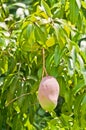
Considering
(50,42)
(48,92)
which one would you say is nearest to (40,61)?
(50,42)

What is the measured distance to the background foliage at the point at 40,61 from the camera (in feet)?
4.18

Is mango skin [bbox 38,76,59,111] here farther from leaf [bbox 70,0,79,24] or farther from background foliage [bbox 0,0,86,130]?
leaf [bbox 70,0,79,24]

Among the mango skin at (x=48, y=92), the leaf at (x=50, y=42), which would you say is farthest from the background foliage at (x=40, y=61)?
the mango skin at (x=48, y=92)

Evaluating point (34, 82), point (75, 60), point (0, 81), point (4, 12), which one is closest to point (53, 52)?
point (75, 60)

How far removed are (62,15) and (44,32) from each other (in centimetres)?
25

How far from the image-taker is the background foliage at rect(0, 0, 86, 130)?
127cm

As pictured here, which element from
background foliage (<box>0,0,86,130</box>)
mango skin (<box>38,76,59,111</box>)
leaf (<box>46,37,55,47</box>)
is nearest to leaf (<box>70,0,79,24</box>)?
background foliage (<box>0,0,86,130</box>)

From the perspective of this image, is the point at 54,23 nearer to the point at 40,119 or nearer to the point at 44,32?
the point at 44,32

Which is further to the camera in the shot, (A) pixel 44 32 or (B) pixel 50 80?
(A) pixel 44 32

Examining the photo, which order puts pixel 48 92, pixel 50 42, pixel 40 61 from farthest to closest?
1. pixel 40 61
2. pixel 50 42
3. pixel 48 92

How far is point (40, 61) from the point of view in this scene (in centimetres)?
147

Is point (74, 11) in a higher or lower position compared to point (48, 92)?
higher

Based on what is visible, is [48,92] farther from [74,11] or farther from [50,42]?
[74,11]

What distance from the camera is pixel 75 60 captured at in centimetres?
131
